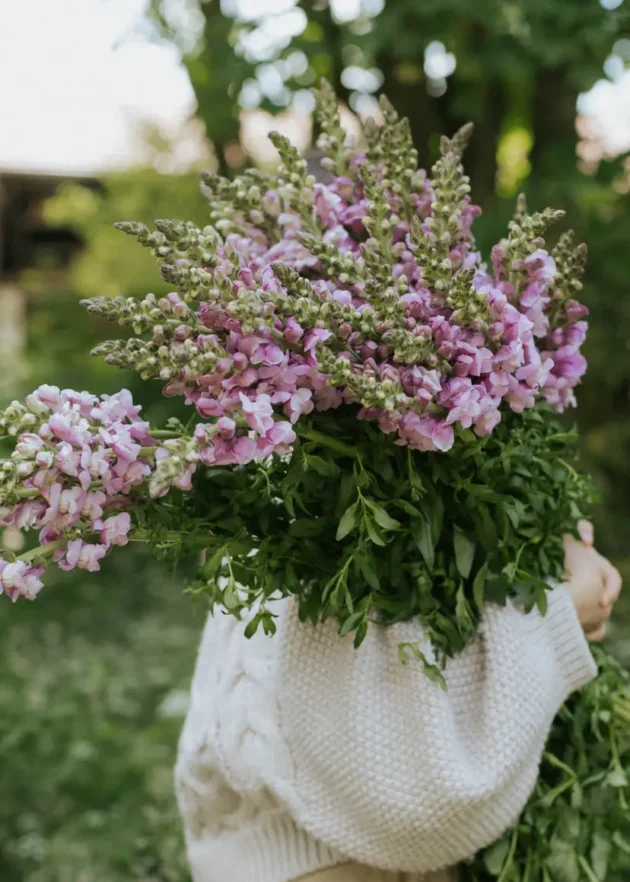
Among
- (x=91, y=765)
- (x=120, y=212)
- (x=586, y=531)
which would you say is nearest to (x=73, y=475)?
(x=586, y=531)

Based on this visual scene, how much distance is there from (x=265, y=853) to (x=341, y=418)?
2.04 ft

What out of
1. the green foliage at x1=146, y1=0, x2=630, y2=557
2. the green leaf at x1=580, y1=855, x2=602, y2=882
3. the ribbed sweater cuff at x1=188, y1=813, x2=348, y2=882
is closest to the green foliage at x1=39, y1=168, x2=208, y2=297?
the green foliage at x1=146, y1=0, x2=630, y2=557

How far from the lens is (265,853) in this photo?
1.25 metres

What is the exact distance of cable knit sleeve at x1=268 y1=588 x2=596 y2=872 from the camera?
108 centimetres

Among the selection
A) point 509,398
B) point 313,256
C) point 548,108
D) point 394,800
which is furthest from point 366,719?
point 548,108

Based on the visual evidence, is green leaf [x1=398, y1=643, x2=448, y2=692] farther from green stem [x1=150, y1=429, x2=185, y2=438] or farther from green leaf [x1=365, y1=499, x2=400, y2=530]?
green stem [x1=150, y1=429, x2=185, y2=438]

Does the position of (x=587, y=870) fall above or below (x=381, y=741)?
below

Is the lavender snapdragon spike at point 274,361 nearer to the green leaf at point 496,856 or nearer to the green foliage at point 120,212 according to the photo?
the green leaf at point 496,856

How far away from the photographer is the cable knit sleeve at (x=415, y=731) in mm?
1083

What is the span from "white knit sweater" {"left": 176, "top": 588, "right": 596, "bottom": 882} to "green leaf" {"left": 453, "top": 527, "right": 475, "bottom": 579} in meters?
0.08

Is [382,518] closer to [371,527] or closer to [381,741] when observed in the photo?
[371,527]

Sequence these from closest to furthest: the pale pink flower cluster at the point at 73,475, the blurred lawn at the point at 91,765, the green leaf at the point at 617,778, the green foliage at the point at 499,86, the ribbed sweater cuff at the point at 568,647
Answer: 1. the pale pink flower cluster at the point at 73,475
2. the ribbed sweater cuff at the point at 568,647
3. the green leaf at the point at 617,778
4. the blurred lawn at the point at 91,765
5. the green foliage at the point at 499,86

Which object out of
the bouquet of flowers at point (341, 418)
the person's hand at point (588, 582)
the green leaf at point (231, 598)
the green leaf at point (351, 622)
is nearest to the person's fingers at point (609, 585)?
the person's hand at point (588, 582)

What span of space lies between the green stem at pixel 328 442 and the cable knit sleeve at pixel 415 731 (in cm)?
24
